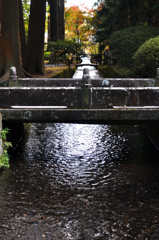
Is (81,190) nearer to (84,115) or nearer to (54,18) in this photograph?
(84,115)

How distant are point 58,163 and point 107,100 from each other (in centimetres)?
189

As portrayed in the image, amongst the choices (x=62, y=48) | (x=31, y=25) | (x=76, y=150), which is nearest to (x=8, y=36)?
(x=31, y=25)

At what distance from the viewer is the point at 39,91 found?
695cm

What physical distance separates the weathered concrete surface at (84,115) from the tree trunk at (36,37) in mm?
9825

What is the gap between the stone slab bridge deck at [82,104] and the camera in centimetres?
674

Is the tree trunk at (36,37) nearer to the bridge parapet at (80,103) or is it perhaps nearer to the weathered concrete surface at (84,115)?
the bridge parapet at (80,103)

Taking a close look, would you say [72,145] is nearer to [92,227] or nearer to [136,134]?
[136,134]

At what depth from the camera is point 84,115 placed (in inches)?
267

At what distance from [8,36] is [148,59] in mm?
5511

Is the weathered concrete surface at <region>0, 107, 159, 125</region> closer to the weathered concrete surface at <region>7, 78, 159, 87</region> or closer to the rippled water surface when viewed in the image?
the rippled water surface

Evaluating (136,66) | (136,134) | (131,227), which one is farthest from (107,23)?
(131,227)

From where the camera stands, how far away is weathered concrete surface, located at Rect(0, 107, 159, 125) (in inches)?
264

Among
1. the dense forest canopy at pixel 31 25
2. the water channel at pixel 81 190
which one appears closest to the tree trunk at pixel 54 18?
the dense forest canopy at pixel 31 25

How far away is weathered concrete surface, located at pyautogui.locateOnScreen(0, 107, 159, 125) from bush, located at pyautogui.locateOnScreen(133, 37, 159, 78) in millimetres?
5326
